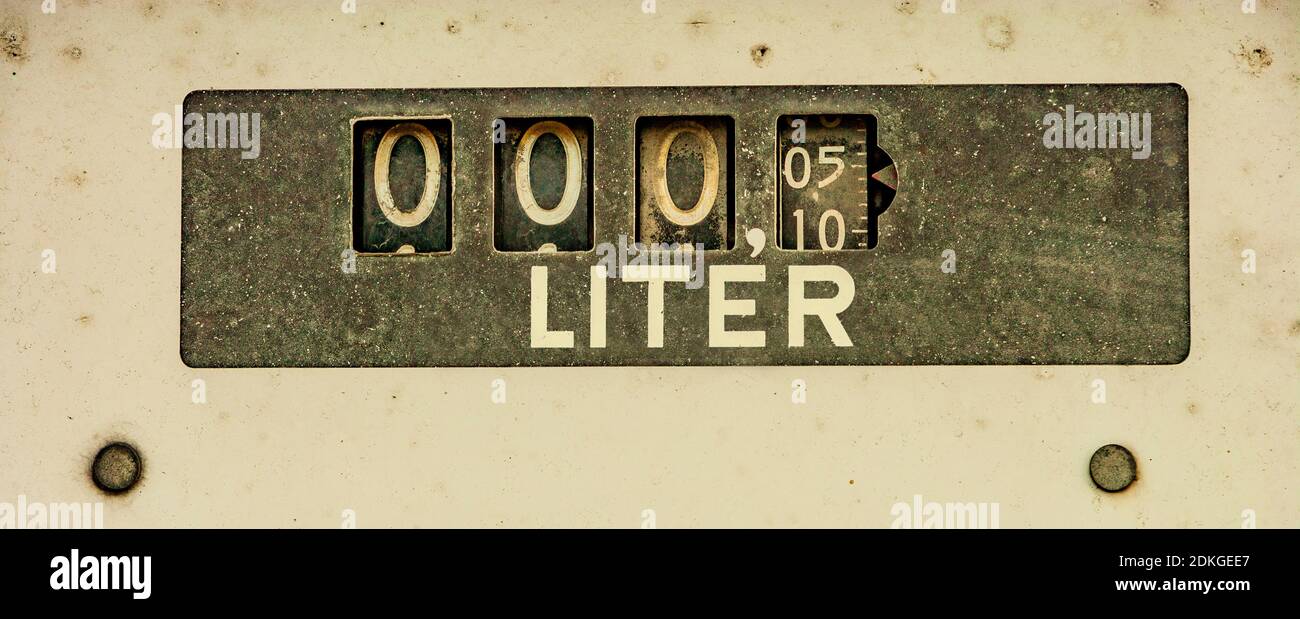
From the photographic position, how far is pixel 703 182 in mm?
2410

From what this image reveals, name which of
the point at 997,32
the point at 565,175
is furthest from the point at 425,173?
the point at 997,32

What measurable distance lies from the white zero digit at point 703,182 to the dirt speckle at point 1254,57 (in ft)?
3.91

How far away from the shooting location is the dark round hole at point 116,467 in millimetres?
2416

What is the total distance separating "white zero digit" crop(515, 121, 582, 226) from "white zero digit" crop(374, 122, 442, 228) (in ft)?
0.63

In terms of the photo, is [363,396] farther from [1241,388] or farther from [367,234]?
[1241,388]

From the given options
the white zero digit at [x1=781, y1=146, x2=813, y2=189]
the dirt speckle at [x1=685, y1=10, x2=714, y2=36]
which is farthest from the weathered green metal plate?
the dirt speckle at [x1=685, y1=10, x2=714, y2=36]

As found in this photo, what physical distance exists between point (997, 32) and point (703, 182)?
745 mm

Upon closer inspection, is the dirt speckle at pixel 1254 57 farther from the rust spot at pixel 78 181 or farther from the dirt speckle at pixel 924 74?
the rust spot at pixel 78 181

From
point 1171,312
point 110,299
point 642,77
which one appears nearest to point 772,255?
point 642,77

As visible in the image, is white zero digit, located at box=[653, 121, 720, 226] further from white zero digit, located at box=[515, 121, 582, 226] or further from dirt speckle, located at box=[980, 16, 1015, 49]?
dirt speckle, located at box=[980, 16, 1015, 49]

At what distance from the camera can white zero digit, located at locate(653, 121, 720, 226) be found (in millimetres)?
2404

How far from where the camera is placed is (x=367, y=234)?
96.0 inches

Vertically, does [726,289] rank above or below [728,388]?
above

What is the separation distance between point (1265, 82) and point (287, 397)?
7.58 feet
